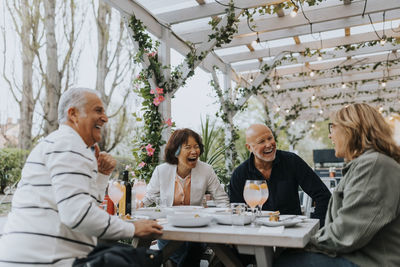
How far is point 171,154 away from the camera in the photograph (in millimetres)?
2982

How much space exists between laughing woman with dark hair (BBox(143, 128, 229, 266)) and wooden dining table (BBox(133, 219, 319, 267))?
1.01 metres

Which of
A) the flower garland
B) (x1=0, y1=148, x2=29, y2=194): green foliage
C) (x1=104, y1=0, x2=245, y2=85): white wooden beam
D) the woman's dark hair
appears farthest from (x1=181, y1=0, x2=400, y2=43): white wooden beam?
(x1=0, y1=148, x2=29, y2=194): green foliage

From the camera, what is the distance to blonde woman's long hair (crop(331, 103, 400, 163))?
5.39ft

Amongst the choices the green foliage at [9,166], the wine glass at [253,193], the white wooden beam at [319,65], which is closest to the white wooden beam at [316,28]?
the white wooden beam at [319,65]

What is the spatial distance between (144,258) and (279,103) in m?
10.4

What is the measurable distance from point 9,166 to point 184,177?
189 cm

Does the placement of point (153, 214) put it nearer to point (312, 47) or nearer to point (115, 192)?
point (115, 192)

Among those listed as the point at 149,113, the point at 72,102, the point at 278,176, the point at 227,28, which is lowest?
the point at 278,176

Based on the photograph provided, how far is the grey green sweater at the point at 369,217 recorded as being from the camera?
1.48 m

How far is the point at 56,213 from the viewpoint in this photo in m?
1.47

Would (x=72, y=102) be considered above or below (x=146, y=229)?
above

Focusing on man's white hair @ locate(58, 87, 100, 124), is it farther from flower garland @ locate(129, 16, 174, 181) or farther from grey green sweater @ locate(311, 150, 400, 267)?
flower garland @ locate(129, 16, 174, 181)

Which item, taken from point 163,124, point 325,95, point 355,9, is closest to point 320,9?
point 355,9

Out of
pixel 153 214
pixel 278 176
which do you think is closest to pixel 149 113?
pixel 278 176
